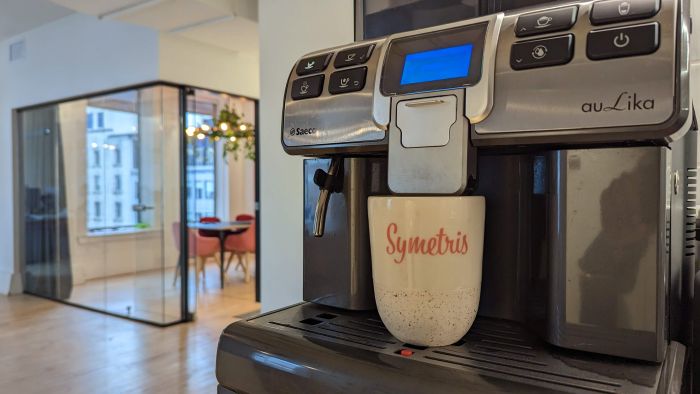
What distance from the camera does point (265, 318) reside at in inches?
26.6

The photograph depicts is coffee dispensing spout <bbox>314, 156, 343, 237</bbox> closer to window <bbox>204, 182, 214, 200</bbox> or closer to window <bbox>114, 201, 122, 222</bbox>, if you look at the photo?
window <bbox>114, 201, 122, 222</bbox>

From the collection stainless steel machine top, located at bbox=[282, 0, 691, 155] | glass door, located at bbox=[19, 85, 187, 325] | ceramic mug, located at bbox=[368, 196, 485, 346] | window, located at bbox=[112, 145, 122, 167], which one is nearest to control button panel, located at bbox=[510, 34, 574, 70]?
stainless steel machine top, located at bbox=[282, 0, 691, 155]

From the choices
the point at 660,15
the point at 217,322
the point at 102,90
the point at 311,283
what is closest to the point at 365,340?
the point at 311,283

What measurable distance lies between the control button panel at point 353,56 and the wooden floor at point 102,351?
1.99 m

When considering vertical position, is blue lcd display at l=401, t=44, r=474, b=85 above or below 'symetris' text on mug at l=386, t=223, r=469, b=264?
above

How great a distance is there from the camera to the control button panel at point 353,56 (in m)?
0.62

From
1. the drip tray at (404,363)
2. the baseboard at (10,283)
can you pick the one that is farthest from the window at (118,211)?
the drip tray at (404,363)

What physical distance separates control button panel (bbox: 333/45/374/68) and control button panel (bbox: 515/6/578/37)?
181 millimetres

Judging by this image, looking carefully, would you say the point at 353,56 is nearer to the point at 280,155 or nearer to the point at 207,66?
the point at 280,155

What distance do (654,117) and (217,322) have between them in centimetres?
329

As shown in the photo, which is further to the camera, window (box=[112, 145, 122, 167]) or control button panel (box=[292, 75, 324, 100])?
window (box=[112, 145, 122, 167])

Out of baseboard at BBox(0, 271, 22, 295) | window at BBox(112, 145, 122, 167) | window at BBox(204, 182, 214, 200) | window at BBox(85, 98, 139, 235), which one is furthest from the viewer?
window at BBox(204, 182, 214, 200)

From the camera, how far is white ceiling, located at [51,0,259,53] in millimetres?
2443

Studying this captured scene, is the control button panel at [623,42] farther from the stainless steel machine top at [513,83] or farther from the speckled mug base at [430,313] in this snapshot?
the speckled mug base at [430,313]
